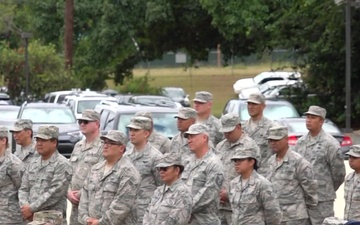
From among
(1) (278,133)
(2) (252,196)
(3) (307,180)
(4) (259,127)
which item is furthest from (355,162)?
(4) (259,127)

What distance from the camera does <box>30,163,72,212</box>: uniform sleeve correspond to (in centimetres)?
1197

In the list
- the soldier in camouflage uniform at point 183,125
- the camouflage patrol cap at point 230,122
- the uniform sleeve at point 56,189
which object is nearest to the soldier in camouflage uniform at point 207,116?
the soldier in camouflage uniform at point 183,125

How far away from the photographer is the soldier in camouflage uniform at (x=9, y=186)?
12469 millimetres

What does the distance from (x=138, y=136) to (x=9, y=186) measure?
160 centimetres

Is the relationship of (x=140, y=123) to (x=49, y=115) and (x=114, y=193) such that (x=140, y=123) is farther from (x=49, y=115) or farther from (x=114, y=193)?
(x=49, y=115)

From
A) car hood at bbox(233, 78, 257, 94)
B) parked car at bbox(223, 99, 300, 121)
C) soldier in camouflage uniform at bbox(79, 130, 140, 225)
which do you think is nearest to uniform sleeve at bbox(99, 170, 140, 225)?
soldier in camouflage uniform at bbox(79, 130, 140, 225)

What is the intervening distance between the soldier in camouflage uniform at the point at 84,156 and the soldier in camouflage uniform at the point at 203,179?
1297 mm

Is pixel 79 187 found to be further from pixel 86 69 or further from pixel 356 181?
pixel 86 69

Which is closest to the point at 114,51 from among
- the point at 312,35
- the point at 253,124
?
the point at 312,35

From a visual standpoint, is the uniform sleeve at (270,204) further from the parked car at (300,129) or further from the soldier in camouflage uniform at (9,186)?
the parked car at (300,129)

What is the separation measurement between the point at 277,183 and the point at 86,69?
4095cm

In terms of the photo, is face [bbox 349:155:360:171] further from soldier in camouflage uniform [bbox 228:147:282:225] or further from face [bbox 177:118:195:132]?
face [bbox 177:118:195:132]

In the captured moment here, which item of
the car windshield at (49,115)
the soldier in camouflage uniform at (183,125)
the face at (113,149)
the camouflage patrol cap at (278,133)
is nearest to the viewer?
the face at (113,149)

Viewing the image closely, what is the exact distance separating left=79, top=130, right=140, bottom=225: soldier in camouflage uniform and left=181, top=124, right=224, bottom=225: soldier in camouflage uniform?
0.65 metres
